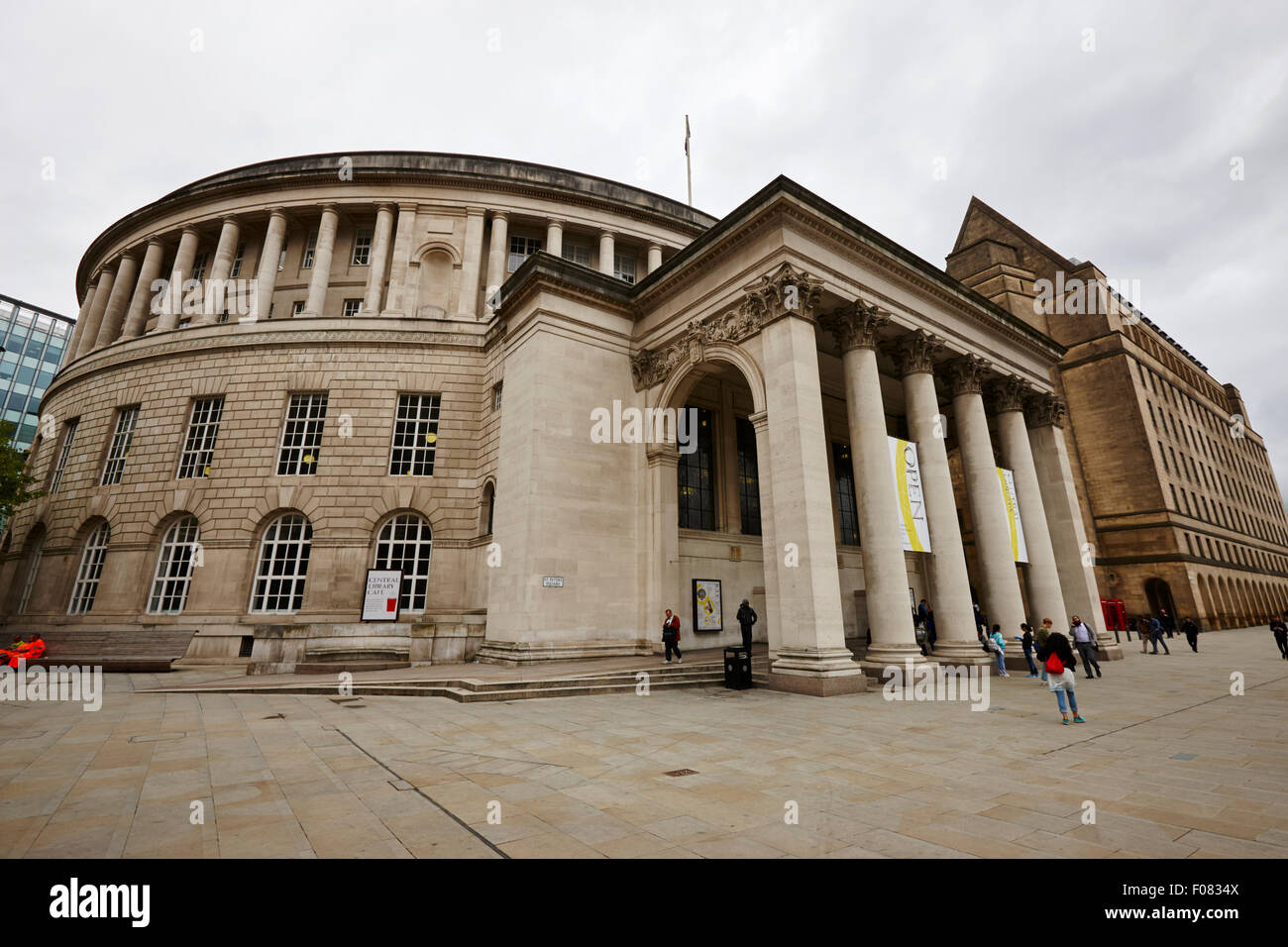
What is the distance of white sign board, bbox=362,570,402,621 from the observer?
18609 mm

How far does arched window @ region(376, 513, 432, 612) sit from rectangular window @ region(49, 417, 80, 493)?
17.8 m

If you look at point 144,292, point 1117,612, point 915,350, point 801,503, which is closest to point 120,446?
point 144,292

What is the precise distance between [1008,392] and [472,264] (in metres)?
24.5

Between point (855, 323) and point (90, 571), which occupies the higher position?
point (855, 323)

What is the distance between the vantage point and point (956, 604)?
16.9m

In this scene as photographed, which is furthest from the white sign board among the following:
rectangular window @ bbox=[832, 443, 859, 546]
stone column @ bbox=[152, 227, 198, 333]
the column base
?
rectangular window @ bbox=[832, 443, 859, 546]

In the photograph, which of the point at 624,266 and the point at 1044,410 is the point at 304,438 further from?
the point at 1044,410

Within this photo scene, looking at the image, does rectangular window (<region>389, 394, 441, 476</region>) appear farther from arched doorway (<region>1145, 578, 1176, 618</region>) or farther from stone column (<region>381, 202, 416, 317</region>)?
arched doorway (<region>1145, 578, 1176, 618</region>)

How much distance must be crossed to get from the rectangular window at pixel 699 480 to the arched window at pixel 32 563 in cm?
2897

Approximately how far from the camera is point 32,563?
2583 centimetres

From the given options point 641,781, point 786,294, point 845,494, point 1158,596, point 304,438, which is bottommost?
point 641,781

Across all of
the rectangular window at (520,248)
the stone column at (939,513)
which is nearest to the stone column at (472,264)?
the rectangular window at (520,248)

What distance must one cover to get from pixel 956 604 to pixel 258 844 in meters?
18.1

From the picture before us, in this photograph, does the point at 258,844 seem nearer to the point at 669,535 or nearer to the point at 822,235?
the point at 669,535
